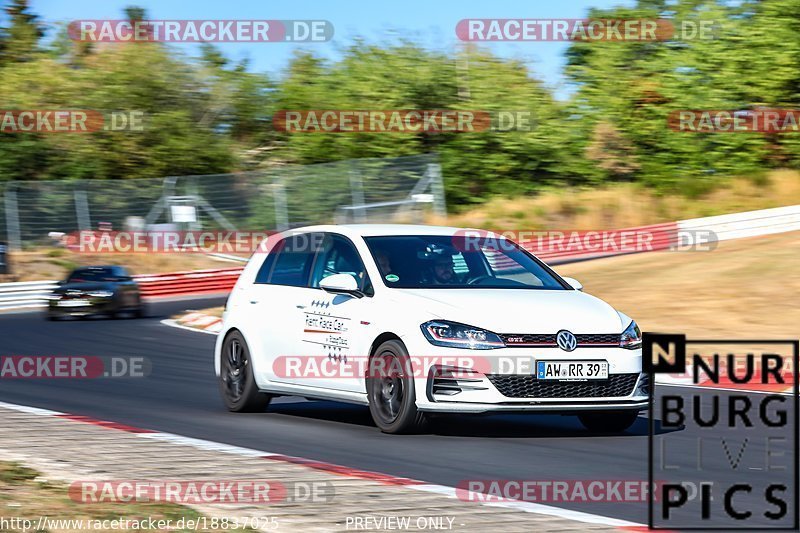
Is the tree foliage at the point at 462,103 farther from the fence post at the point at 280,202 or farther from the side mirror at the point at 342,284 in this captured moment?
the side mirror at the point at 342,284

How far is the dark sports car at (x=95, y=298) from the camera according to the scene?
27.8 metres

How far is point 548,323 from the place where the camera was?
32.5 feet

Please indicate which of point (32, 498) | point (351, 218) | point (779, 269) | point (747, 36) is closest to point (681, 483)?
point (32, 498)

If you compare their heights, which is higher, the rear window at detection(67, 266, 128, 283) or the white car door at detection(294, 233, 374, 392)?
the white car door at detection(294, 233, 374, 392)

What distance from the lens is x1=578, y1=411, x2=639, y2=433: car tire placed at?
34.9ft

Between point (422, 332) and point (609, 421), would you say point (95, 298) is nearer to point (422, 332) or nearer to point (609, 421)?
point (609, 421)

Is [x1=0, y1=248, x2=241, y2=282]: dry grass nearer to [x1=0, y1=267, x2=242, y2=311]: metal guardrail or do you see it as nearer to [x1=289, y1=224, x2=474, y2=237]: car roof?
[x1=0, y1=267, x2=242, y2=311]: metal guardrail

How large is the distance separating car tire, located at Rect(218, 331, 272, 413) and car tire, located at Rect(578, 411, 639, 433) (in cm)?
283

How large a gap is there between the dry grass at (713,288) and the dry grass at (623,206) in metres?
9.16

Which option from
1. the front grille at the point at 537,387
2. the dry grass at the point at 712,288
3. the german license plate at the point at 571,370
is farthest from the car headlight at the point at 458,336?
the dry grass at the point at 712,288

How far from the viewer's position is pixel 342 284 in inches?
417

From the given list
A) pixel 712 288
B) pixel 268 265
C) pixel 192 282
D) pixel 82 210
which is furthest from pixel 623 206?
pixel 268 265

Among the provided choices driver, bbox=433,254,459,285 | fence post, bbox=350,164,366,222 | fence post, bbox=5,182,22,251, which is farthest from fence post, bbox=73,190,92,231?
driver, bbox=433,254,459,285

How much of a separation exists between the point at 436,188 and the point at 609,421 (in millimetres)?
27584
